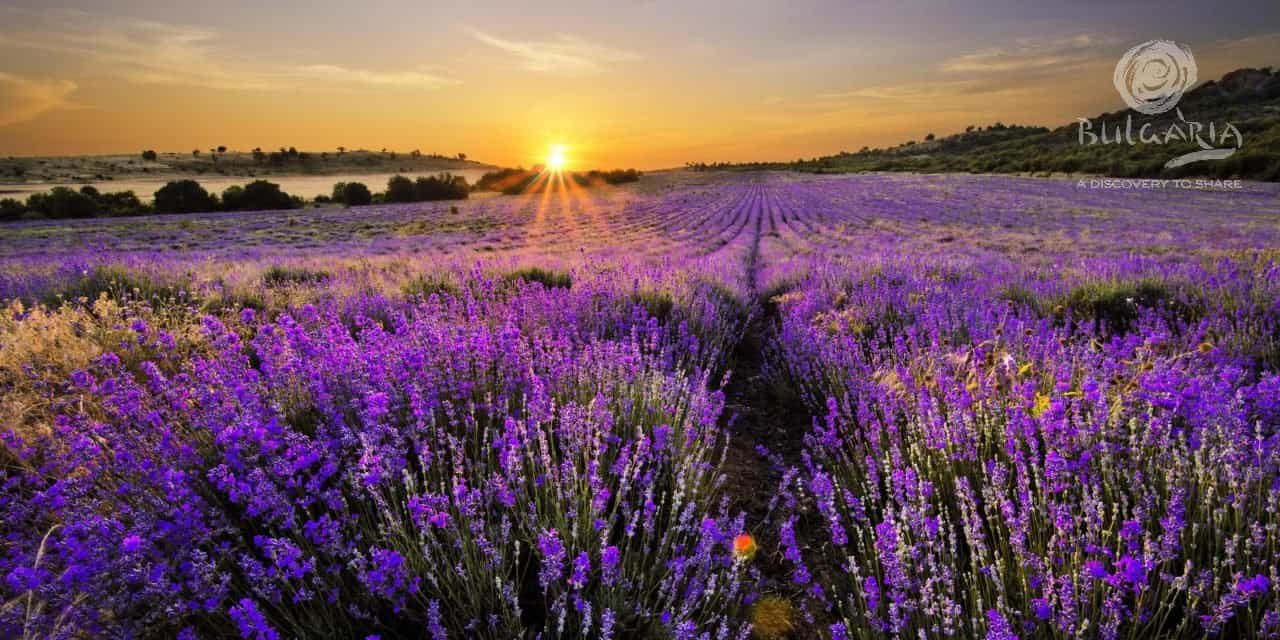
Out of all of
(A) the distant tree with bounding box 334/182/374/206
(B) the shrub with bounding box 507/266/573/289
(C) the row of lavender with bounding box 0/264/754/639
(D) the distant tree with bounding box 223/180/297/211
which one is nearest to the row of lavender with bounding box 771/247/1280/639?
(C) the row of lavender with bounding box 0/264/754/639

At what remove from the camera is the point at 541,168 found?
79.1 m

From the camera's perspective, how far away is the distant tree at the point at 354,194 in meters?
42.9

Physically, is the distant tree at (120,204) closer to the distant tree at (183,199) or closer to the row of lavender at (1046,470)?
the distant tree at (183,199)

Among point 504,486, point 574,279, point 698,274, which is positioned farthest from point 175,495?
point 698,274

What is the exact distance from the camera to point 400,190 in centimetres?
4781

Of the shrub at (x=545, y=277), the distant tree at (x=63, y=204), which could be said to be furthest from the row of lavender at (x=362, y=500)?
the distant tree at (x=63, y=204)

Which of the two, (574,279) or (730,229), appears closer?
(574,279)

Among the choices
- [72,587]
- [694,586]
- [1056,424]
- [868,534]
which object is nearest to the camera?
[72,587]

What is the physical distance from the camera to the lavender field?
1.72 m

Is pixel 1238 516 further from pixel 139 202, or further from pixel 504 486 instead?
pixel 139 202

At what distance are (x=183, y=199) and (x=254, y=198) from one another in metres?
3.59

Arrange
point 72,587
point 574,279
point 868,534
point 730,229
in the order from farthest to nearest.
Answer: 1. point 730,229
2. point 574,279
3. point 868,534
4. point 72,587

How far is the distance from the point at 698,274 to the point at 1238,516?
5.82m

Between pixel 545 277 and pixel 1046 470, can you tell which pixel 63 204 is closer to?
pixel 545 277
